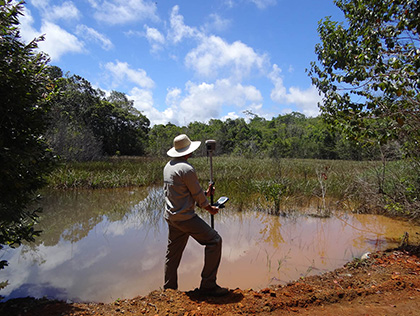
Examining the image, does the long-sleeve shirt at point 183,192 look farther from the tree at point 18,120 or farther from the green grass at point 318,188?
the green grass at point 318,188

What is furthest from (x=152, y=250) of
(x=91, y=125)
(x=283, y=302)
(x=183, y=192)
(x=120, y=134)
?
(x=120, y=134)

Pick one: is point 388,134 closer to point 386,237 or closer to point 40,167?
point 386,237

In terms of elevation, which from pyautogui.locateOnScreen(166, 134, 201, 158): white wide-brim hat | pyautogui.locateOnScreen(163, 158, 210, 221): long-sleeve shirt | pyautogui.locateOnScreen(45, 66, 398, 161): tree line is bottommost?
pyautogui.locateOnScreen(163, 158, 210, 221): long-sleeve shirt

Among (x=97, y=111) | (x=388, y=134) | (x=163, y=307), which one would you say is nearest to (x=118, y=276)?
(x=163, y=307)

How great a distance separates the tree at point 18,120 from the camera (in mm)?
2596

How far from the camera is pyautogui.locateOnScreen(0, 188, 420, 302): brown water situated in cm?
372

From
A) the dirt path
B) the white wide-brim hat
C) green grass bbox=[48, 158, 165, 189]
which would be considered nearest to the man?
the white wide-brim hat

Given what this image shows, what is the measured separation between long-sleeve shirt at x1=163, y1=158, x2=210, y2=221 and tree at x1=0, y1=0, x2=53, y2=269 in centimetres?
134

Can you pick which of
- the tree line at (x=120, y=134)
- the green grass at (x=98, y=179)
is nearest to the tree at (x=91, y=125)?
the tree line at (x=120, y=134)

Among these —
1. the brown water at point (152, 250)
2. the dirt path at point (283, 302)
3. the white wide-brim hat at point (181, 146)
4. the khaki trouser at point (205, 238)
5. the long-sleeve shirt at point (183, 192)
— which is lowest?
the brown water at point (152, 250)

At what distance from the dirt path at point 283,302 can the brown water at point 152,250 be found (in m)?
0.77

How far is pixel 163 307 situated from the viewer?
2564 mm

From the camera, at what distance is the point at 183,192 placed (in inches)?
110

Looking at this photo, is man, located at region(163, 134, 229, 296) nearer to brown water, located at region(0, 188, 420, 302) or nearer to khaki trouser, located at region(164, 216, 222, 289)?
khaki trouser, located at region(164, 216, 222, 289)
